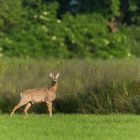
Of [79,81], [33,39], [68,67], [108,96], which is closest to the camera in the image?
[108,96]

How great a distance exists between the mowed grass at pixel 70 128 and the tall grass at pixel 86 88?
7.70 feet

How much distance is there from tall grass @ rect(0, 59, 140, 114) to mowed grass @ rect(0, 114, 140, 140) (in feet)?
7.70

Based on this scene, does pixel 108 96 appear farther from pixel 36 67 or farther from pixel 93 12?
pixel 93 12

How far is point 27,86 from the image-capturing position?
24.0 m

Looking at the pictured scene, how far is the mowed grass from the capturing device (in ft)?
51.3

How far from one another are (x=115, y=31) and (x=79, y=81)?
21.8m

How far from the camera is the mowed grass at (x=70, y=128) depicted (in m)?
15.6

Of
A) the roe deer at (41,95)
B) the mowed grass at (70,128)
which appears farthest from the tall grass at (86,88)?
the mowed grass at (70,128)

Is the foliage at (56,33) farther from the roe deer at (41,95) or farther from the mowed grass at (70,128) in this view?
the mowed grass at (70,128)

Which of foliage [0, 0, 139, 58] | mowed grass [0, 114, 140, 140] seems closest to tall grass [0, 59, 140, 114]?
mowed grass [0, 114, 140, 140]

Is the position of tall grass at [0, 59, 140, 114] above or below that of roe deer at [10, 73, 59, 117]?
below

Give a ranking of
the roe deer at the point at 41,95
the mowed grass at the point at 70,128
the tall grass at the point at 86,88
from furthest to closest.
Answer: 1. the tall grass at the point at 86,88
2. the roe deer at the point at 41,95
3. the mowed grass at the point at 70,128

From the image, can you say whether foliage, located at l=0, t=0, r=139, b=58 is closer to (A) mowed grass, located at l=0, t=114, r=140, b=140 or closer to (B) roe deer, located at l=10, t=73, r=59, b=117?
(B) roe deer, located at l=10, t=73, r=59, b=117

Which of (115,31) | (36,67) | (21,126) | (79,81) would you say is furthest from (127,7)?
(21,126)
